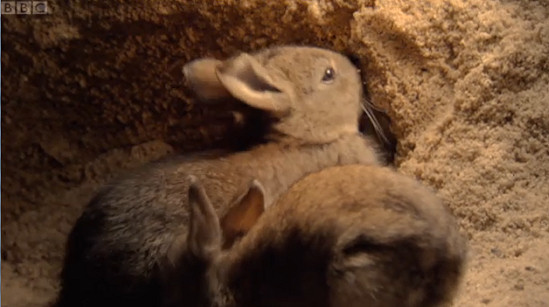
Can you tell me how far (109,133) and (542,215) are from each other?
1.28 meters

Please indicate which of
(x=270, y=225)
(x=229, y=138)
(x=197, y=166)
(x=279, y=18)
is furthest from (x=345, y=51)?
(x=270, y=225)

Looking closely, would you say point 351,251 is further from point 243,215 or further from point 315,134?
point 315,134

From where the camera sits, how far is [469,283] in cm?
204

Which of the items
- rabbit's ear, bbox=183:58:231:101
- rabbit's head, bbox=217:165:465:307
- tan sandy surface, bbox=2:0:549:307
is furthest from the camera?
rabbit's ear, bbox=183:58:231:101

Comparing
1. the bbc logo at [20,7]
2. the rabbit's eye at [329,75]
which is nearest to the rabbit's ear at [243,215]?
the bbc logo at [20,7]

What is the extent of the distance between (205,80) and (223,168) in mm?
271

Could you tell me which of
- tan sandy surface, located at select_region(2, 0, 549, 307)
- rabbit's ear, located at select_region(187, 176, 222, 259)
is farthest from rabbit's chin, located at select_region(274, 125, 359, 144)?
rabbit's ear, located at select_region(187, 176, 222, 259)

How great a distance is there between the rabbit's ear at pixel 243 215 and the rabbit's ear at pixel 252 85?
0.56 metres

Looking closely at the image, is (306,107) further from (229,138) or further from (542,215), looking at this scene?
(542,215)

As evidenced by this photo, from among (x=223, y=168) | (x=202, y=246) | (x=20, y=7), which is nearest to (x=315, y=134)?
(x=223, y=168)

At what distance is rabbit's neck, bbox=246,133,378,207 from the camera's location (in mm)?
2311

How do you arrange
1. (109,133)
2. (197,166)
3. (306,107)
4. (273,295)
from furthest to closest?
1. (109,133)
2. (306,107)
3. (197,166)
4. (273,295)

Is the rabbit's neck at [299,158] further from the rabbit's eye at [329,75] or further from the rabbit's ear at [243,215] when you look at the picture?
the rabbit's ear at [243,215]

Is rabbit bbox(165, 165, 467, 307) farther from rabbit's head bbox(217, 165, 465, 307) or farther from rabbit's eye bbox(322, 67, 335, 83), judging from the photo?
rabbit's eye bbox(322, 67, 335, 83)
